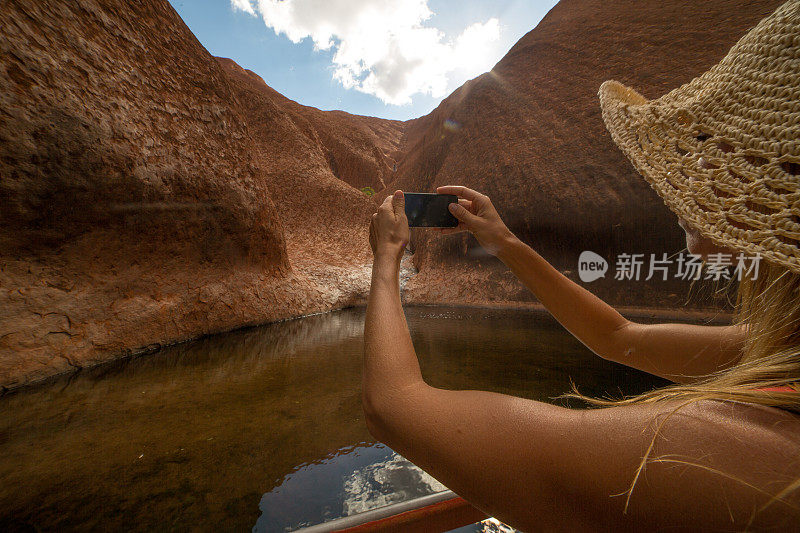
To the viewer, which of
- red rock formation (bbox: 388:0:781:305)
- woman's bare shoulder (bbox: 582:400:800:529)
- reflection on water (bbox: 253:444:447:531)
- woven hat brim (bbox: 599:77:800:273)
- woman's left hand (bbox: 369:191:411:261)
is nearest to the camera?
woman's bare shoulder (bbox: 582:400:800:529)

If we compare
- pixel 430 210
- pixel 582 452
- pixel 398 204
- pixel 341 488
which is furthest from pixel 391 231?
pixel 341 488

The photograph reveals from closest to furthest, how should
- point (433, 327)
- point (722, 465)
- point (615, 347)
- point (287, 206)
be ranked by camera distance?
point (722, 465)
point (615, 347)
point (433, 327)
point (287, 206)

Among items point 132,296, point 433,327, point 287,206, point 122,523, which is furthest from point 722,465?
point 287,206

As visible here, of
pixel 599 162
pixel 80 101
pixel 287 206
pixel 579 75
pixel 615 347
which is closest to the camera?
pixel 615 347

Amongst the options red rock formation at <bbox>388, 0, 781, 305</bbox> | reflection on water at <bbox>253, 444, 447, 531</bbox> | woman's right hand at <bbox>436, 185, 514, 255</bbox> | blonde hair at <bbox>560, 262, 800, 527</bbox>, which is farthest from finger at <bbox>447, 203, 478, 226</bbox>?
red rock formation at <bbox>388, 0, 781, 305</bbox>

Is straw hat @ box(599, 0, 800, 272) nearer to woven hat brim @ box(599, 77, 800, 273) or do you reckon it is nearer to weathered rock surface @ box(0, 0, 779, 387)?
woven hat brim @ box(599, 77, 800, 273)

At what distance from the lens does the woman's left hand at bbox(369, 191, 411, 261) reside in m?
0.67

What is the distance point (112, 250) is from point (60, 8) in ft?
7.32

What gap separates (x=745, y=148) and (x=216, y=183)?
16.1ft

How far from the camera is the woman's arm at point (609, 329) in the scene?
2.27 ft

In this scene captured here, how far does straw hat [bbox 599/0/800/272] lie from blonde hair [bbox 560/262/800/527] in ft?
0.30

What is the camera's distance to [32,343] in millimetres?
2312

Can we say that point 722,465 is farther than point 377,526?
No

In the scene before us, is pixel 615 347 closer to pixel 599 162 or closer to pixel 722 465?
pixel 722 465
